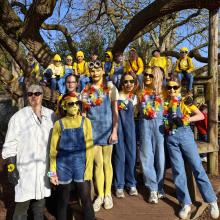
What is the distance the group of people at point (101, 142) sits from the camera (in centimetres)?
388

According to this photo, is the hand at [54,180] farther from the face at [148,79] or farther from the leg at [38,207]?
the face at [148,79]

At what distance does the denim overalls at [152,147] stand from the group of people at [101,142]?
0.04 feet

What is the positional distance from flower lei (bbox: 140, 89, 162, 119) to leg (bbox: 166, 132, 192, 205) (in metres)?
0.37

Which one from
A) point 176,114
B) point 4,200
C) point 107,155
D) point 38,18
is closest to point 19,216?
point 107,155

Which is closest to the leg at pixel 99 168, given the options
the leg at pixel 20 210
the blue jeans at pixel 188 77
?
the leg at pixel 20 210

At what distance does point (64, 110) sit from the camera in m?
4.09

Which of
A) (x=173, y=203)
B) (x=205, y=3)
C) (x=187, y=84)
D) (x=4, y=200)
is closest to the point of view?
(x=173, y=203)

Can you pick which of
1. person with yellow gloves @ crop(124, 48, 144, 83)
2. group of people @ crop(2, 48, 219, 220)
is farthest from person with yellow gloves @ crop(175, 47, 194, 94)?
group of people @ crop(2, 48, 219, 220)

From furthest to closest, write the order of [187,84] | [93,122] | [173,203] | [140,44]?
1. [140,44]
2. [187,84]
3. [173,203]
4. [93,122]

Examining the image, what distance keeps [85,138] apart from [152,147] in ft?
3.43

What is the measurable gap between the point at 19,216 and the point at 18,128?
1.02 m

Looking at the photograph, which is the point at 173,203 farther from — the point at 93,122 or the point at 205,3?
the point at 205,3

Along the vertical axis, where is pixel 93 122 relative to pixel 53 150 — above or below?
above

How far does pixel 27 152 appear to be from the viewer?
3857 millimetres
